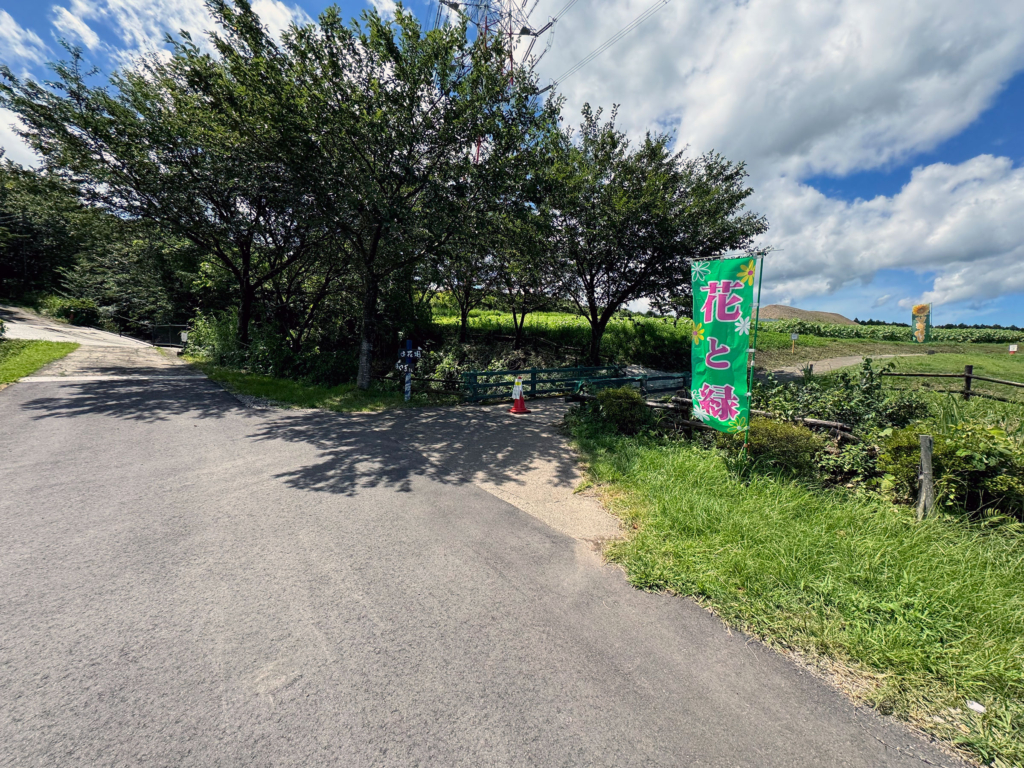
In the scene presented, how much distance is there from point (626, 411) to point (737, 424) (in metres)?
2.63

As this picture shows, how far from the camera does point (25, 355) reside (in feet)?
43.1

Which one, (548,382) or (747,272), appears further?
(548,382)

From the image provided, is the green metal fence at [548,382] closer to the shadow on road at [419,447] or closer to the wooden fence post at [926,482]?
the shadow on road at [419,447]

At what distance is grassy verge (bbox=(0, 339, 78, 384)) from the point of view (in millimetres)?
10750

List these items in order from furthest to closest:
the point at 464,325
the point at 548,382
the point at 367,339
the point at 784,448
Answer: the point at 464,325 < the point at 548,382 < the point at 367,339 < the point at 784,448

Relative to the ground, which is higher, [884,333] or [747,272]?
[884,333]

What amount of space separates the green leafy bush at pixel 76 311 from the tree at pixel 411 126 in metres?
32.2

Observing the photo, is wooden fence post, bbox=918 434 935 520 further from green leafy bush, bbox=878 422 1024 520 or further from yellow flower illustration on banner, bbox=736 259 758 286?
yellow flower illustration on banner, bbox=736 259 758 286

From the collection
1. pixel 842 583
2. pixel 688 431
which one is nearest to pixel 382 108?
pixel 688 431

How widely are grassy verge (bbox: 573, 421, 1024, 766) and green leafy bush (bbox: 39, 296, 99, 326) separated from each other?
4090 centimetres

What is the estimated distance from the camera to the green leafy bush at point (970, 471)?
394cm

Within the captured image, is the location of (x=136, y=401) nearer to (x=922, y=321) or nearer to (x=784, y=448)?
(x=784, y=448)

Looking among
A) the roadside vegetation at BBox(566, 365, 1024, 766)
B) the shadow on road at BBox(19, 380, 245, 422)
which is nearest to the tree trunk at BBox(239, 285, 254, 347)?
the shadow on road at BBox(19, 380, 245, 422)

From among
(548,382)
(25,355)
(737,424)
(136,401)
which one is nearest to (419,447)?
(737,424)
